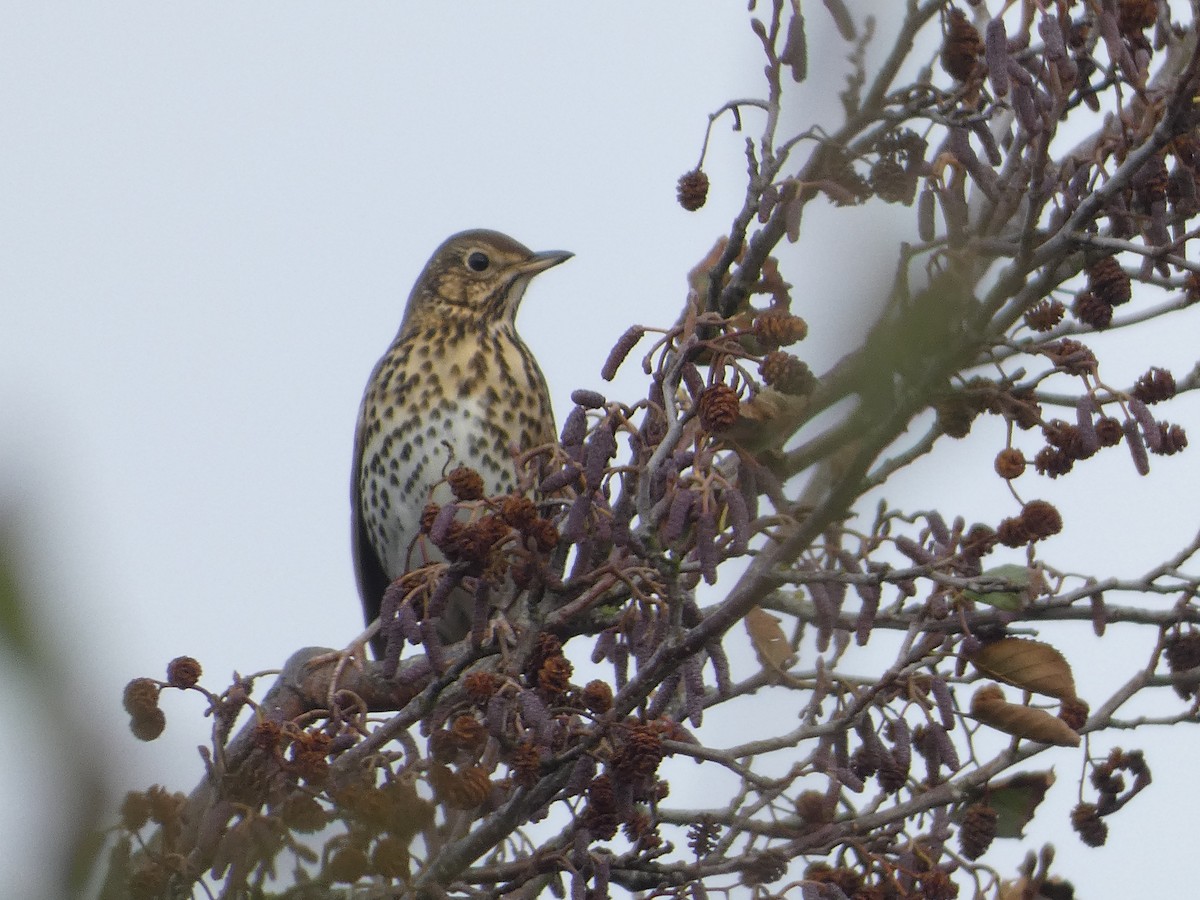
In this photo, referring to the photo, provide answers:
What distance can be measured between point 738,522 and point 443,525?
0.43 m

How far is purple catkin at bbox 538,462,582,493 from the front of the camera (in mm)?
1991

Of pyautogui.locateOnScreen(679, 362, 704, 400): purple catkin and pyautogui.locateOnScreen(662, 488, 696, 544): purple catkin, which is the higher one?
pyautogui.locateOnScreen(679, 362, 704, 400): purple catkin

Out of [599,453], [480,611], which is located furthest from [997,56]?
[480,611]

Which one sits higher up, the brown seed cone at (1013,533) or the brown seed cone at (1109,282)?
the brown seed cone at (1109,282)

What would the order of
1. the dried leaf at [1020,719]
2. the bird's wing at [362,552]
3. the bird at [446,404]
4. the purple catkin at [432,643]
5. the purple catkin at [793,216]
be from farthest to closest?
the bird's wing at [362,552]
the bird at [446,404]
the dried leaf at [1020,719]
the purple catkin at [432,643]
the purple catkin at [793,216]

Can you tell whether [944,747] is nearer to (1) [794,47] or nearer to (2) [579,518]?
(2) [579,518]

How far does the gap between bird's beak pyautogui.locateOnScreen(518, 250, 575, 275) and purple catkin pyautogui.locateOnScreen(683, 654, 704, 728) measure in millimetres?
3528

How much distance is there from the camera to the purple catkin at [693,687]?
Result: 6.14ft

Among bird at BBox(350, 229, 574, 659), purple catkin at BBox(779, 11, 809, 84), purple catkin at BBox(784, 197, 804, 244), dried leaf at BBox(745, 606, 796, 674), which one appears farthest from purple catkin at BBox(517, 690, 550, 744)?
bird at BBox(350, 229, 574, 659)

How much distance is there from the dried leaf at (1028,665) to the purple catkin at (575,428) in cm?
69

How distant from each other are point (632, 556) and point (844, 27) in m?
1.23

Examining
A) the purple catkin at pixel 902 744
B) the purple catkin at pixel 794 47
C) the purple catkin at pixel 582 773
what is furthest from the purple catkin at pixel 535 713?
the purple catkin at pixel 794 47

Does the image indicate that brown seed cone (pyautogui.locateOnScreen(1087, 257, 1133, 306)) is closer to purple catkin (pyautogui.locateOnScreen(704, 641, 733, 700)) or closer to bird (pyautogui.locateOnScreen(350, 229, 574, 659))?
purple catkin (pyautogui.locateOnScreen(704, 641, 733, 700))

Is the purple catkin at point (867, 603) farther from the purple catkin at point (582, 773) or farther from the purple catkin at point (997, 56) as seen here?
the purple catkin at point (997, 56)
